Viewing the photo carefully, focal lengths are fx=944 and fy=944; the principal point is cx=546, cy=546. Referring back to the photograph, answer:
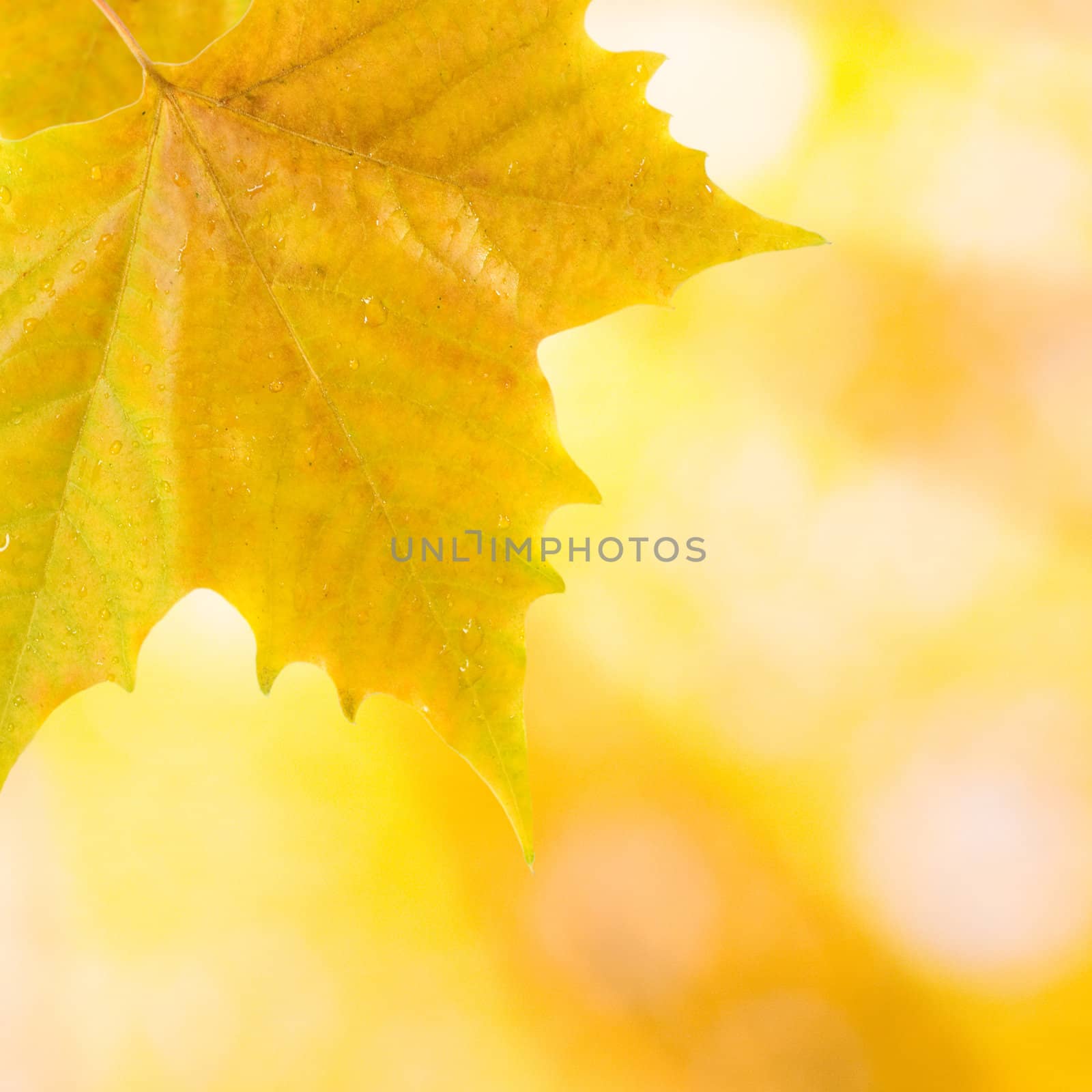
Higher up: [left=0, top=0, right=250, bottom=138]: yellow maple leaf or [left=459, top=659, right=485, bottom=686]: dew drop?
[left=0, top=0, right=250, bottom=138]: yellow maple leaf

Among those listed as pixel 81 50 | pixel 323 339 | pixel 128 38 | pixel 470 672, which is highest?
pixel 81 50

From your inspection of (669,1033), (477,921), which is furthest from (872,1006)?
(477,921)

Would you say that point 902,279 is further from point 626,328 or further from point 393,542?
point 393,542

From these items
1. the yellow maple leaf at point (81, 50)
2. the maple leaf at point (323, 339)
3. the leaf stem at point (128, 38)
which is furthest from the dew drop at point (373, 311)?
the yellow maple leaf at point (81, 50)

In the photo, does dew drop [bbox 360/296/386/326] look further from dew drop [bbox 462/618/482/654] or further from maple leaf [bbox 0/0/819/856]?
dew drop [bbox 462/618/482/654]

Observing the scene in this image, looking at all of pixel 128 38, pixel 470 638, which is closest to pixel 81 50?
pixel 128 38

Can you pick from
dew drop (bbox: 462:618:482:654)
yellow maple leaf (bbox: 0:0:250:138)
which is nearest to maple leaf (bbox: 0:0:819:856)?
dew drop (bbox: 462:618:482:654)

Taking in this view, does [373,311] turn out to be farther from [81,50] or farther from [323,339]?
[81,50]

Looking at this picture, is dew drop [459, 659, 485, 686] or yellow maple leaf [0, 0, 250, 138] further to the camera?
yellow maple leaf [0, 0, 250, 138]

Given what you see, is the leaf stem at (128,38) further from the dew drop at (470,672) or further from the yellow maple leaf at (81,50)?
the dew drop at (470,672)
